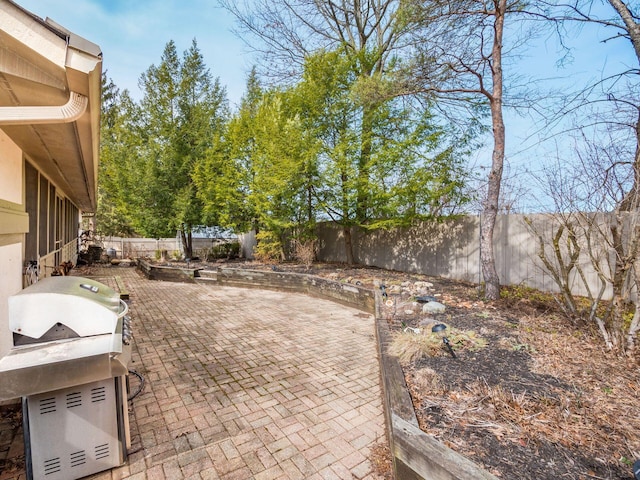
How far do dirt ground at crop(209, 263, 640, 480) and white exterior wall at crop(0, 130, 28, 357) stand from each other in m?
4.16

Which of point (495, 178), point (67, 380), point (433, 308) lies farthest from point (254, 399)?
point (495, 178)

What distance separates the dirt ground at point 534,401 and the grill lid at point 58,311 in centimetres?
247

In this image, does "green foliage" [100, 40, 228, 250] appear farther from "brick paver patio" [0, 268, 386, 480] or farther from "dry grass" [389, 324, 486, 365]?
"dry grass" [389, 324, 486, 365]

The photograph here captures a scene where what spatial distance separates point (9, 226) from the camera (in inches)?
124

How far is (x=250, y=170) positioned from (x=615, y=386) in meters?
11.4

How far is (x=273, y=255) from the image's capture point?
1292 cm

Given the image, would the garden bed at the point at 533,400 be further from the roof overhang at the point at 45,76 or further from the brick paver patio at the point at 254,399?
the roof overhang at the point at 45,76

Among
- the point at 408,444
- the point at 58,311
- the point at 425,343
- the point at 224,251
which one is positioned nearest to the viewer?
the point at 408,444

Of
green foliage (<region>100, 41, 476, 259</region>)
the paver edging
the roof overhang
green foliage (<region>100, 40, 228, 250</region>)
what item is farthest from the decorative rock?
green foliage (<region>100, 40, 228, 250</region>)

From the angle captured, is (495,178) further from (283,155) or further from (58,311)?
(58,311)

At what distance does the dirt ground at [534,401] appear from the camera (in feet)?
5.97

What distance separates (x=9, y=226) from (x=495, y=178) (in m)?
7.33

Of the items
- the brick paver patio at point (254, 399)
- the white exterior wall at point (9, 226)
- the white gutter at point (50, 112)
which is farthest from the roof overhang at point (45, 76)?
the brick paver patio at point (254, 399)

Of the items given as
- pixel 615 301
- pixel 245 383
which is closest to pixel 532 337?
pixel 615 301
